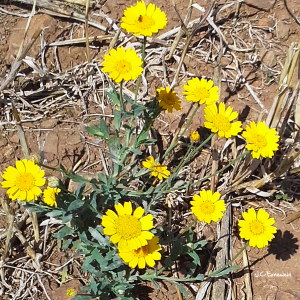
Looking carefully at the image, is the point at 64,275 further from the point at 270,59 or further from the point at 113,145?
the point at 270,59

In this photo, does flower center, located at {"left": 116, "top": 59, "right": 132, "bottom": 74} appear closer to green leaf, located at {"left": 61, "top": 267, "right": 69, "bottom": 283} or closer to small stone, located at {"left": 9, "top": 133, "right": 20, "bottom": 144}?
small stone, located at {"left": 9, "top": 133, "right": 20, "bottom": 144}

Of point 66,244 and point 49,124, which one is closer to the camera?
point 66,244

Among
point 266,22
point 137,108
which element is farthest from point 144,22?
point 266,22

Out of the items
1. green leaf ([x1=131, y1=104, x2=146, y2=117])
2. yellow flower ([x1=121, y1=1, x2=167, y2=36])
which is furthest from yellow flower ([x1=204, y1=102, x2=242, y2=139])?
yellow flower ([x1=121, y1=1, x2=167, y2=36])

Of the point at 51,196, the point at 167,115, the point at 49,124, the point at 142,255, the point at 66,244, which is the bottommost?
the point at 142,255

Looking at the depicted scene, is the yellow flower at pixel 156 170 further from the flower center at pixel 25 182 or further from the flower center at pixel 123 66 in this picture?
the flower center at pixel 25 182

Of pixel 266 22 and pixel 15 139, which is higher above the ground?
pixel 266 22

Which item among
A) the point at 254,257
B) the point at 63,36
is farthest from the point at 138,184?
the point at 63,36
